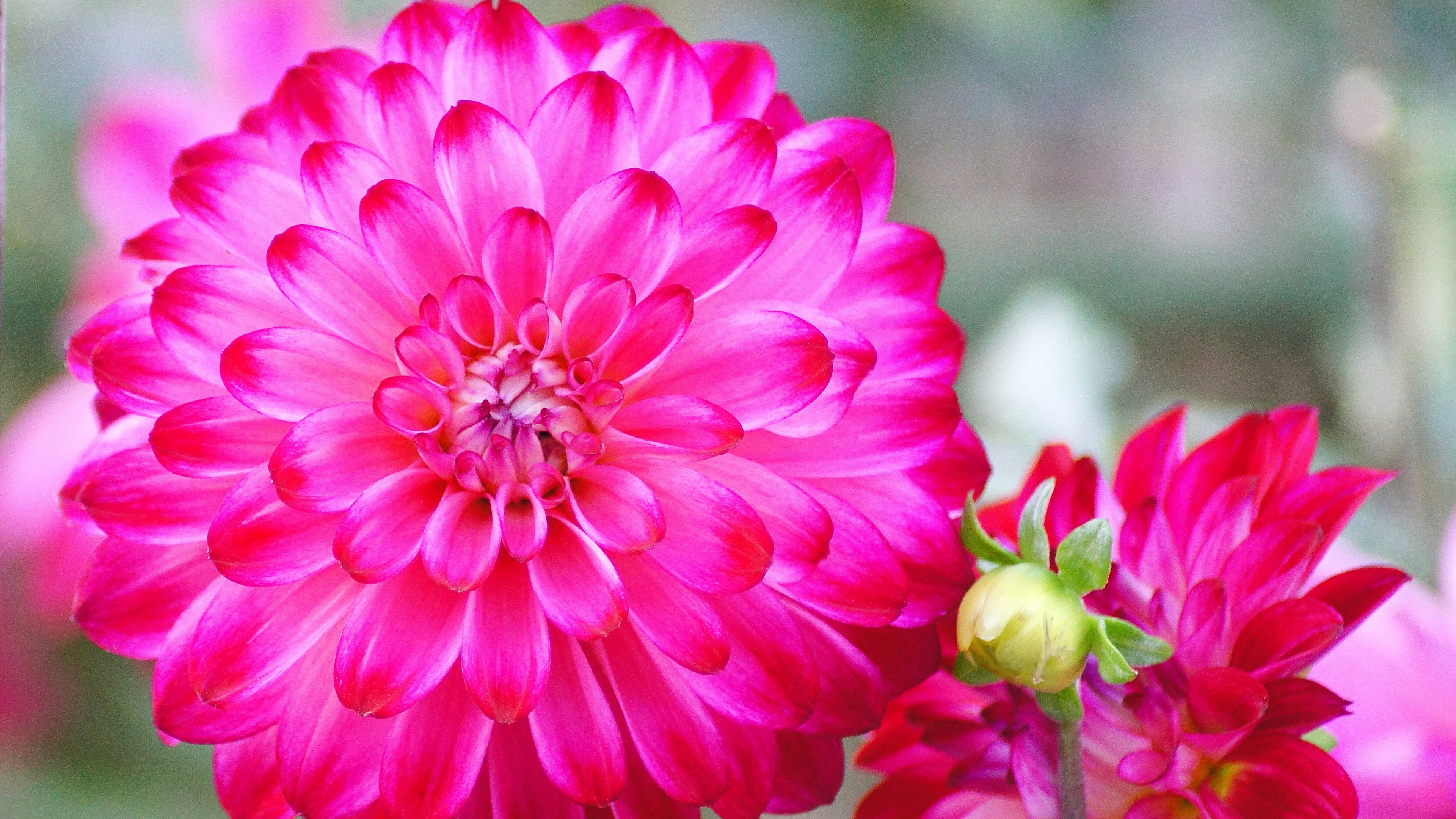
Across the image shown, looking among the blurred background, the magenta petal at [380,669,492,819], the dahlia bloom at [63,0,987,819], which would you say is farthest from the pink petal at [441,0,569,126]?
the blurred background

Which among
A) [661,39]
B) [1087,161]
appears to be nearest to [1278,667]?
[661,39]

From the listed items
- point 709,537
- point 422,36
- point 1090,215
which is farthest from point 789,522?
point 1090,215

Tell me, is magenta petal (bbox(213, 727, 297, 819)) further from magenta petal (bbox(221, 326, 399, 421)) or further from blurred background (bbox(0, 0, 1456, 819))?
Answer: blurred background (bbox(0, 0, 1456, 819))

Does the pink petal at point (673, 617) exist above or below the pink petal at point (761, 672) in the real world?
above

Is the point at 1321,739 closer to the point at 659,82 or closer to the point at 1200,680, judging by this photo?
the point at 1200,680

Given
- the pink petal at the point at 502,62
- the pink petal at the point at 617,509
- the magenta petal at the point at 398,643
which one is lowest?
the magenta petal at the point at 398,643

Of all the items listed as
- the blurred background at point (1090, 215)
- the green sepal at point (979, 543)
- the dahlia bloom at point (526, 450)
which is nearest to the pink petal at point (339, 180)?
the dahlia bloom at point (526, 450)

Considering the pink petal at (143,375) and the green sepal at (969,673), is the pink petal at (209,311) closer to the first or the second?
the pink petal at (143,375)
